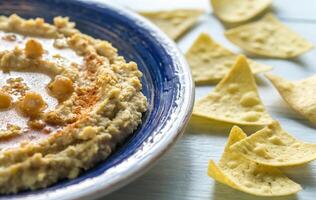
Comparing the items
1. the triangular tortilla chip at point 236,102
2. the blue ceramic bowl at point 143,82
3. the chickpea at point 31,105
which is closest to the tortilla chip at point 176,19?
the blue ceramic bowl at point 143,82

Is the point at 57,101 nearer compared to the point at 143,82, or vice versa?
the point at 57,101

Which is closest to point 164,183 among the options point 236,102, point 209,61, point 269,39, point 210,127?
point 210,127

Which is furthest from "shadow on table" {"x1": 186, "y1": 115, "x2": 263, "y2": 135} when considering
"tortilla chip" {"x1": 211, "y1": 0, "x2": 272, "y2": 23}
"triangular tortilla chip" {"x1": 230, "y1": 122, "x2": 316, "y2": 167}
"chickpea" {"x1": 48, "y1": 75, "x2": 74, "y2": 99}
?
"tortilla chip" {"x1": 211, "y1": 0, "x2": 272, "y2": 23}

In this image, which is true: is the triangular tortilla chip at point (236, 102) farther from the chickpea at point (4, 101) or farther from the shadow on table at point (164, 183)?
the chickpea at point (4, 101)

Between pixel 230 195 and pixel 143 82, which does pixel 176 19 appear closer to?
pixel 143 82

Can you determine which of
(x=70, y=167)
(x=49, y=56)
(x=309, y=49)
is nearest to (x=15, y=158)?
(x=70, y=167)

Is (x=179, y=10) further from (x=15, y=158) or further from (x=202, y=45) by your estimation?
(x=15, y=158)
